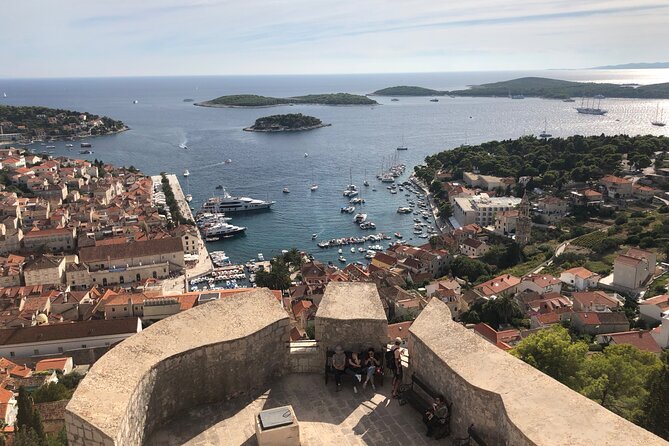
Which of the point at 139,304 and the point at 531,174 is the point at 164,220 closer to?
the point at 139,304

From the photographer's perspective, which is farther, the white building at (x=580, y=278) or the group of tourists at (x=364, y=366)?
the white building at (x=580, y=278)

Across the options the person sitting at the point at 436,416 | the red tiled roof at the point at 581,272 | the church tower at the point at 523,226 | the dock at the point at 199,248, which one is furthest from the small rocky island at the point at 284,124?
the person sitting at the point at 436,416

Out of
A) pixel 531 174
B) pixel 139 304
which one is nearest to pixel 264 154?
pixel 531 174

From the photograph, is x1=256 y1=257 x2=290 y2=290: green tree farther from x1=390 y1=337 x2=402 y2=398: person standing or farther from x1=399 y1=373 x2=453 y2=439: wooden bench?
x1=399 y1=373 x2=453 y2=439: wooden bench

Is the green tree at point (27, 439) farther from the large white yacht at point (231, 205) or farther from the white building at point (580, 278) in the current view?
the large white yacht at point (231, 205)

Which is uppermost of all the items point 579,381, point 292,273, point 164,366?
point 164,366

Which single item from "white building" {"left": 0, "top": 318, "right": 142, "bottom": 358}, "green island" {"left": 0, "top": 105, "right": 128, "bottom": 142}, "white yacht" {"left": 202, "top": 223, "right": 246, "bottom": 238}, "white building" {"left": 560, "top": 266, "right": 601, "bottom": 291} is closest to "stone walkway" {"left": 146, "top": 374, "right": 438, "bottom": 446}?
"white building" {"left": 0, "top": 318, "right": 142, "bottom": 358}

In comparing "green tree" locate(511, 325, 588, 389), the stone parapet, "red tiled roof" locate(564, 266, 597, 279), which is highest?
the stone parapet
